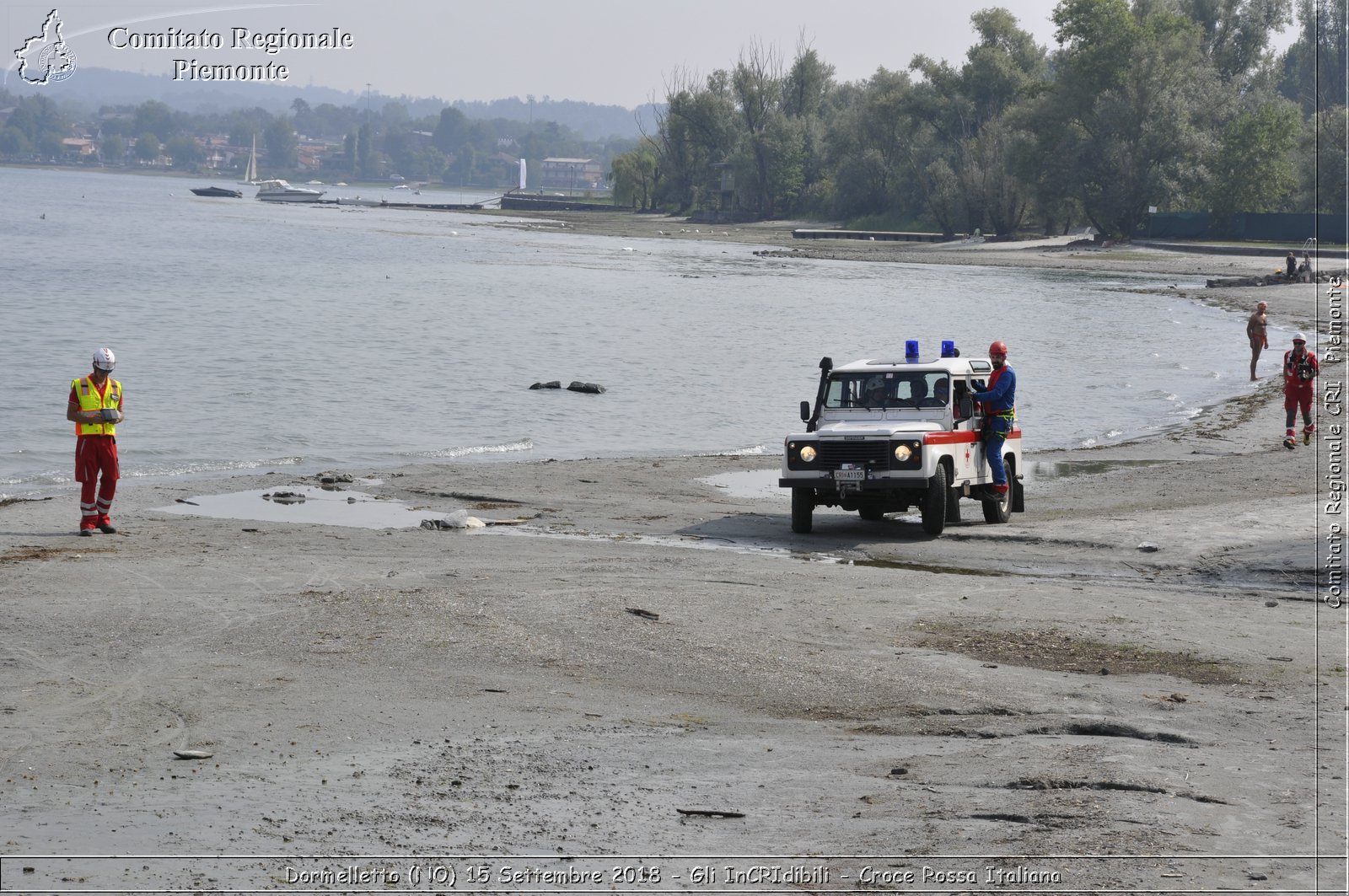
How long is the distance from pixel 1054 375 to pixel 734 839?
33761mm

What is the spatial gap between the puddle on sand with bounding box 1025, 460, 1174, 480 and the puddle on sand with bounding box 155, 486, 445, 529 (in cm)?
941

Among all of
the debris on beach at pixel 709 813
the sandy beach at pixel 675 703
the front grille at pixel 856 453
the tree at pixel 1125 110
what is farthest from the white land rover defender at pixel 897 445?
the tree at pixel 1125 110

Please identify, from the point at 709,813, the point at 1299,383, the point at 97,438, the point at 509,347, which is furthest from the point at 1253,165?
the point at 709,813

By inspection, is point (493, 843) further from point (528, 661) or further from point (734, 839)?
point (528, 661)

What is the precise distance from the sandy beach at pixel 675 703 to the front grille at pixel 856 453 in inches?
36.0

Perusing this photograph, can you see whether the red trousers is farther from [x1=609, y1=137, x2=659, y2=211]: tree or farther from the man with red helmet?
[x1=609, y1=137, x2=659, y2=211]: tree

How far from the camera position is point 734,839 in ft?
22.7

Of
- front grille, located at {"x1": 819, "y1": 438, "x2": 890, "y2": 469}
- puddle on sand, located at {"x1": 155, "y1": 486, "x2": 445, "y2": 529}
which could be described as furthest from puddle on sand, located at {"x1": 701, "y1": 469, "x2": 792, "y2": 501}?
puddle on sand, located at {"x1": 155, "y1": 486, "x2": 445, "y2": 529}

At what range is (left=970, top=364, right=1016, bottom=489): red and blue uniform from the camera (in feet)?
54.6

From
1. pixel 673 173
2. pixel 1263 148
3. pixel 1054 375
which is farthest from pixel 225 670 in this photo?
pixel 673 173

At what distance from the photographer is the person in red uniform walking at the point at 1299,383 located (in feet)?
72.7

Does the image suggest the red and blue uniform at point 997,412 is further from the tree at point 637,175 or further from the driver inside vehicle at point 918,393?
the tree at point 637,175

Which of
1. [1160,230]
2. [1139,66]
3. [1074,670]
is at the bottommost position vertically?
[1074,670]

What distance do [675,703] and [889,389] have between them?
26.8 ft
